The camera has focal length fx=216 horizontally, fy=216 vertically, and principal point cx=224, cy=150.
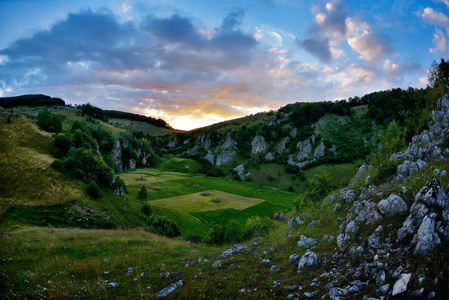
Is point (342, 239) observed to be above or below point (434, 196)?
below

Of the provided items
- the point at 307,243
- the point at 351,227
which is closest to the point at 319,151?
the point at 307,243

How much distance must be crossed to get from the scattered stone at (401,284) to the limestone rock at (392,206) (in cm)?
469

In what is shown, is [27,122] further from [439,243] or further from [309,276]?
[439,243]

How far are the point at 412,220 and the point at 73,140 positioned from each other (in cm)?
7513

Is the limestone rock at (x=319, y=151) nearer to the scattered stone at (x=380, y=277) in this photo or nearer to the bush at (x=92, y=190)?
the bush at (x=92, y=190)

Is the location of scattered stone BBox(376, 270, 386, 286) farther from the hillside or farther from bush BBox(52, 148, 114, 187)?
bush BBox(52, 148, 114, 187)

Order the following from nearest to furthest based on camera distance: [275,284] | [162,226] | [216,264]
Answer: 1. [275,284]
2. [216,264]
3. [162,226]

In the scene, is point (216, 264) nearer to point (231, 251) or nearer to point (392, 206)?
point (231, 251)

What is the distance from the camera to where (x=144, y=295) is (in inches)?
467

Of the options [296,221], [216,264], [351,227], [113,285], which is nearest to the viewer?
[113,285]

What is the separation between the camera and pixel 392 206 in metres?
12.4

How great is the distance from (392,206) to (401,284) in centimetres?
536

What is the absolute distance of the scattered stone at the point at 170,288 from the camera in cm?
1185

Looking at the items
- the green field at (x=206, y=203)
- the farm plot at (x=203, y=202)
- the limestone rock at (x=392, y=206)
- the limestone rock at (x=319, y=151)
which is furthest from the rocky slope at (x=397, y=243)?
the limestone rock at (x=319, y=151)
